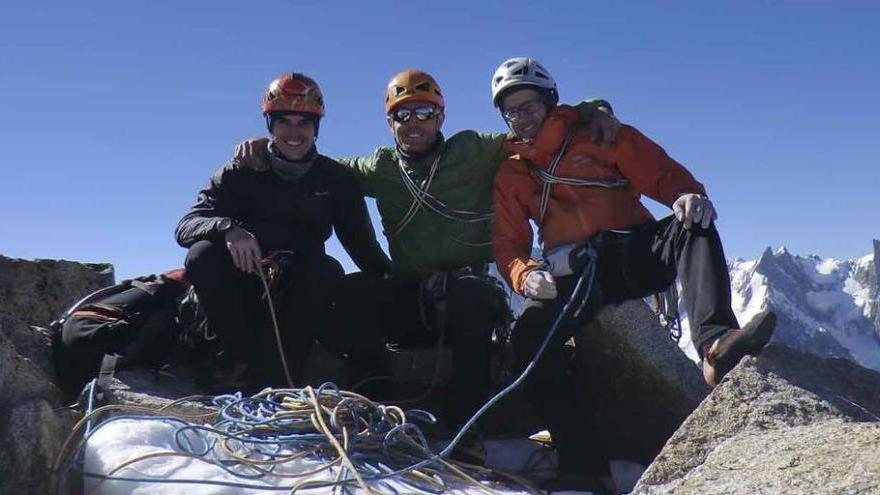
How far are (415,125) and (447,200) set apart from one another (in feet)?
2.23

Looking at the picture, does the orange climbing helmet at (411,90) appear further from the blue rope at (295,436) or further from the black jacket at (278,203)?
the blue rope at (295,436)

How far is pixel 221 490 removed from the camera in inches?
175

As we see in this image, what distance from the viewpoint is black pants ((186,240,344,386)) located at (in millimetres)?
6199

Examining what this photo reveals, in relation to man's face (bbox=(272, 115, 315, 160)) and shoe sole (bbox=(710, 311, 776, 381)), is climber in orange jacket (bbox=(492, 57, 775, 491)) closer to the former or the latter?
shoe sole (bbox=(710, 311, 776, 381))

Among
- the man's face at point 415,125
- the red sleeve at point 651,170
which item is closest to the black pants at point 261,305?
the man's face at point 415,125

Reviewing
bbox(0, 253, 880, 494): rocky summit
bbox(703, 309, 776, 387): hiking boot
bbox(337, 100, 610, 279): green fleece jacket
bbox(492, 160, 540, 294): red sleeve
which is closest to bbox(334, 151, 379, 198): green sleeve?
bbox(337, 100, 610, 279): green fleece jacket

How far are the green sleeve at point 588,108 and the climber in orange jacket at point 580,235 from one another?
8cm

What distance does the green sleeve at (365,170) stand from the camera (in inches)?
285

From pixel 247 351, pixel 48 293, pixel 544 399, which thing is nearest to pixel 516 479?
pixel 544 399

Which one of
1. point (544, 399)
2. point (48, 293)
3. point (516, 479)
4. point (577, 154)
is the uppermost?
point (577, 154)

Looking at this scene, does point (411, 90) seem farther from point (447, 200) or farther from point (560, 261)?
point (560, 261)

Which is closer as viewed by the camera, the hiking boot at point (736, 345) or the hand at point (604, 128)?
the hiking boot at point (736, 345)

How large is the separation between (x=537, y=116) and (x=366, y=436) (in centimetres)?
294

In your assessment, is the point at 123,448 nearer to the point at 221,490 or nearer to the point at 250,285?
the point at 221,490
